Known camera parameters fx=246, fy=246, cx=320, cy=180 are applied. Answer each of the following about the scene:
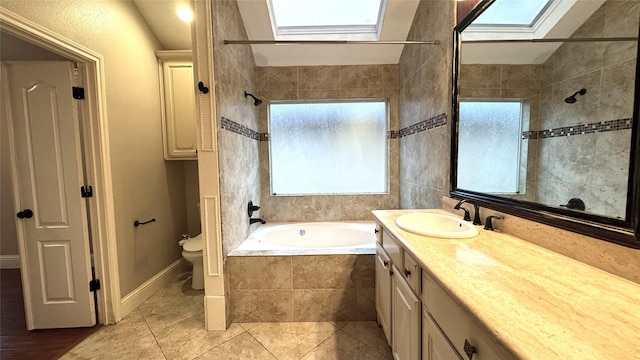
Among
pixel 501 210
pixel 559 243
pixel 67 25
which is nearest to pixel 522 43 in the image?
pixel 501 210

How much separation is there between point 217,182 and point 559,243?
6.49 ft

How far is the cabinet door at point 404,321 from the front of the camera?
3.62 ft

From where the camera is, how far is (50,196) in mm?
1915

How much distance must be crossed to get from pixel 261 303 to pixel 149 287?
4.28ft

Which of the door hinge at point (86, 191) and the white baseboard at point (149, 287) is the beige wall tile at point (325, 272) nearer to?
the white baseboard at point (149, 287)

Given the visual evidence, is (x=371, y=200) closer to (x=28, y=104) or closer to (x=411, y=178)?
(x=411, y=178)

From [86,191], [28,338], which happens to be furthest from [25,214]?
[28,338]

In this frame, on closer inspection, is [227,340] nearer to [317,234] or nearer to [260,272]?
[260,272]

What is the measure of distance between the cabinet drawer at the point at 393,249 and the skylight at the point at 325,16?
2.21 metres

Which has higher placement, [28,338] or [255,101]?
[255,101]

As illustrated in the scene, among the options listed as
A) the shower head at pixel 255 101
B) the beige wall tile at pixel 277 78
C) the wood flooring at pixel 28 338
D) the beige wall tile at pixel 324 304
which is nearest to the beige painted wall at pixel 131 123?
the wood flooring at pixel 28 338

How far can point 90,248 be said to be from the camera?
2006 mm

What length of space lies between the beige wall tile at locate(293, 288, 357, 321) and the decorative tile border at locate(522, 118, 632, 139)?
1.60 meters

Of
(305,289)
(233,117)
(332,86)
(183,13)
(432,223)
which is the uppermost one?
(183,13)
